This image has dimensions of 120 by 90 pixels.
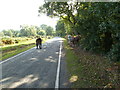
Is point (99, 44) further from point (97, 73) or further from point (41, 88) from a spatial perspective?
point (41, 88)

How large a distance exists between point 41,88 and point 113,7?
5064mm

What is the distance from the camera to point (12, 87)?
14.3 ft

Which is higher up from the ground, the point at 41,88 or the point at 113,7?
the point at 113,7

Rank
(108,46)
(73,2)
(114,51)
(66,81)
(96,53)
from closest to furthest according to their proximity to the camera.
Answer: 1. (66,81)
2. (114,51)
3. (108,46)
4. (96,53)
5. (73,2)

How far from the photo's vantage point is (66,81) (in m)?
4.87

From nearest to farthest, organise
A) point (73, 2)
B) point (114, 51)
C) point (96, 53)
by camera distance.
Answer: point (114, 51) < point (96, 53) < point (73, 2)

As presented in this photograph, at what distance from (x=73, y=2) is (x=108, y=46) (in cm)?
1353

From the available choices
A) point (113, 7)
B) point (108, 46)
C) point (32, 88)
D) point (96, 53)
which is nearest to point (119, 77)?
point (113, 7)

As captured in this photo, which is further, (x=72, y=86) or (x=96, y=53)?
(x=96, y=53)

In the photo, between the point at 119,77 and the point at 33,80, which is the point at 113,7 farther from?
the point at 33,80

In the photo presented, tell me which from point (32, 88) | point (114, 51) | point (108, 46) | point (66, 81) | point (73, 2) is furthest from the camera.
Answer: point (73, 2)

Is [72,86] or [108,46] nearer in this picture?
[72,86]

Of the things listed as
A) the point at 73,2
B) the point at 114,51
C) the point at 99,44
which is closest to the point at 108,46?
the point at 99,44

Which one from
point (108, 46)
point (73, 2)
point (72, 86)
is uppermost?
point (73, 2)
